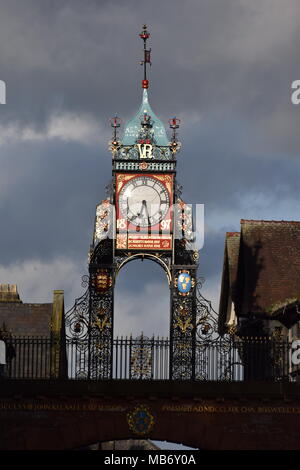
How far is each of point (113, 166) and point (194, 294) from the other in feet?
21.1

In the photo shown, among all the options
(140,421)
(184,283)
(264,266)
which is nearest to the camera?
(140,421)

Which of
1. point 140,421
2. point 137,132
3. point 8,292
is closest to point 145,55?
point 137,132

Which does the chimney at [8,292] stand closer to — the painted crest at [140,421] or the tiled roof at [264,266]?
the tiled roof at [264,266]

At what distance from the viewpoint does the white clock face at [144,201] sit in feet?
182

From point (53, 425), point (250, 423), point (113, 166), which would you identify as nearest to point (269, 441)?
point (250, 423)

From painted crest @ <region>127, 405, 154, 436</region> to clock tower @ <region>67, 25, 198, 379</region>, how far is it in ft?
38.9

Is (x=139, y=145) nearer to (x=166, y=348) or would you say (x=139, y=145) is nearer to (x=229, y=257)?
(x=229, y=257)

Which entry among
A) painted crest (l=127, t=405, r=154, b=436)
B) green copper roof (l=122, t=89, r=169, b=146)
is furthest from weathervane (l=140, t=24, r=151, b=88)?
painted crest (l=127, t=405, r=154, b=436)

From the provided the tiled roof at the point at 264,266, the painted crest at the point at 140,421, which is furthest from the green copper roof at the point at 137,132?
the painted crest at the point at 140,421

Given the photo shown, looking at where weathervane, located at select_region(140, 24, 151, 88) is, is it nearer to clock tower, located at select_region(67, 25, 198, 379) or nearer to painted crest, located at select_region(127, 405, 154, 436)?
clock tower, located at select_region(67, 25, 198, 379)

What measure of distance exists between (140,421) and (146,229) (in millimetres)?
15434

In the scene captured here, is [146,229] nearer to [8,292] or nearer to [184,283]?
[184,283]

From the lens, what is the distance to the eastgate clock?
181 ft

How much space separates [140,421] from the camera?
41.0m
